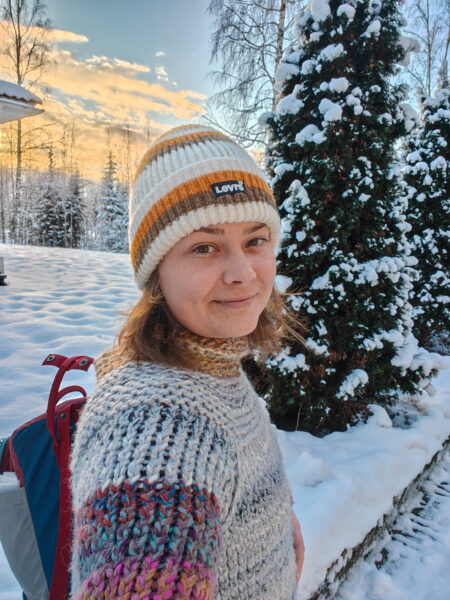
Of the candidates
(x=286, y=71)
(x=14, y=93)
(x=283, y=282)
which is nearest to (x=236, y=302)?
(x=283, y=282)

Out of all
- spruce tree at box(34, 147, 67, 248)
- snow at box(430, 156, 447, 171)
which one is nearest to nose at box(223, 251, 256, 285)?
snow at box(430, 156, 447, 171)

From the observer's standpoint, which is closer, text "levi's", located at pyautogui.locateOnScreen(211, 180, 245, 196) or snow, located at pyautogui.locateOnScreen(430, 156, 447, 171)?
text "levi's", located at pyautogui.locateOnScreen(211, 180, 245, 196)

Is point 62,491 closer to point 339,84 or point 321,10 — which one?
point 339,84

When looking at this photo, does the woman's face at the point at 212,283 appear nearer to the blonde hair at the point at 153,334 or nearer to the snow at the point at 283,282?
the blonde hair at the point at 153,334

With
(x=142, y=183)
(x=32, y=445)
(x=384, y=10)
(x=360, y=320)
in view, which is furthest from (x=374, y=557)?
(x=384, y=10)

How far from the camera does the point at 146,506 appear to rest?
605 mm

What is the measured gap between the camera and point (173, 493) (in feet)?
2.07

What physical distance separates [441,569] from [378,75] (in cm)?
379

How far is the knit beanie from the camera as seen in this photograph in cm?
109

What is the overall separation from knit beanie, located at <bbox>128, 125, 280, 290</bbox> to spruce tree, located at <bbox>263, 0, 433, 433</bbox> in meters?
2.02

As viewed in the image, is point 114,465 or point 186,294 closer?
point 114,465

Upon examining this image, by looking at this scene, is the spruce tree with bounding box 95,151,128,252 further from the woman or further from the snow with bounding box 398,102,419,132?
the woman

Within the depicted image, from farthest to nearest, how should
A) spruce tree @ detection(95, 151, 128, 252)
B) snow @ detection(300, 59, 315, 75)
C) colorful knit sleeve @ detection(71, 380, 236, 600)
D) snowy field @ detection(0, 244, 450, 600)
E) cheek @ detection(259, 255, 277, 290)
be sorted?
1. spruce tree @ detection(95, 151, 128, 252)
2. snow @ detection(300, 59, 315, 75)
3. snowy field @ detection(0, 244, 450, 600)
4. cheek @ detection(259, 255, 277, 290)
5. colorful knit sleeve @ detection(71, 380, 236, 600)

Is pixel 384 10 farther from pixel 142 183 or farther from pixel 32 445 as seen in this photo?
pixel 32 445
